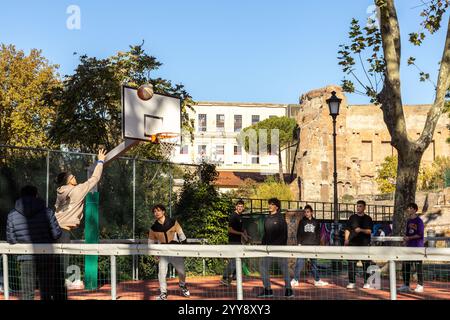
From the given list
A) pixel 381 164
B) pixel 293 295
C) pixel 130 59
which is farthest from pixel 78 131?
pixel 381 164

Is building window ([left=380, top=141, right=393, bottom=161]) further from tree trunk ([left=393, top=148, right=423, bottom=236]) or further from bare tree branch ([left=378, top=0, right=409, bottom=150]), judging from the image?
bare tree branch ([left=378, top=0, right=409, bottom=150])

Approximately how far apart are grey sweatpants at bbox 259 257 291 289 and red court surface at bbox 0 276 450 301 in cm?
12

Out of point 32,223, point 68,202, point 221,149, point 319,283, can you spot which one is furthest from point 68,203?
point 221,149

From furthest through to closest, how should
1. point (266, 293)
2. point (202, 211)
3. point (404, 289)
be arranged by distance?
point (202, 211), point (404, 289), point (266, 293)

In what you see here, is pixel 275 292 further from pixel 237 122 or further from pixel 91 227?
pixel 237 122

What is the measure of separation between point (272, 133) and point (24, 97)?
4792 centimetres

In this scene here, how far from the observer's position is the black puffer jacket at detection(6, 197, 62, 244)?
10.2m

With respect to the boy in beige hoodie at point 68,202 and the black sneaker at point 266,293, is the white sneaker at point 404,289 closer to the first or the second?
the black sneaker at point 266,293

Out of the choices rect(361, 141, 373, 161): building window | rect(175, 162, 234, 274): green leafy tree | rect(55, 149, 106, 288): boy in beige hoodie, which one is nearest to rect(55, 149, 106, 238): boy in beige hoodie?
rect(55, 149, 106, 288): boy in beige hoodie

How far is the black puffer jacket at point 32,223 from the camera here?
400 inches

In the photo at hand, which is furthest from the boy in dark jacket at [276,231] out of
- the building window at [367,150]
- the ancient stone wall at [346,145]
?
the building window at [367,150]

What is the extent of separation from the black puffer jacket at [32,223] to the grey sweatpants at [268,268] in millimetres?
3243

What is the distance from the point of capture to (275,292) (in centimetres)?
1267
